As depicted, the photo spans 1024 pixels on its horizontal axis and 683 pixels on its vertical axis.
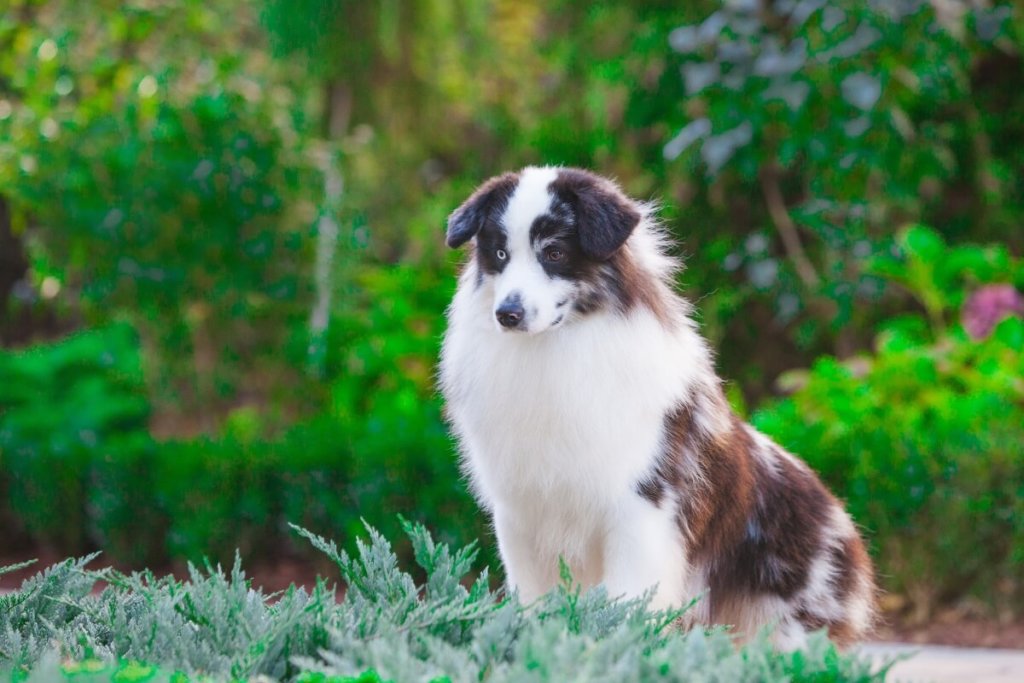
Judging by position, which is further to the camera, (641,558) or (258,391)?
(258,391)

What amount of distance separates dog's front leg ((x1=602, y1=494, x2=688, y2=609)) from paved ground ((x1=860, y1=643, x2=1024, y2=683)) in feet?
3.86

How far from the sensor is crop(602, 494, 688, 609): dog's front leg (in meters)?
3.57

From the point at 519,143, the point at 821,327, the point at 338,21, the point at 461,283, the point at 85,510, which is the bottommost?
the point at 85,510

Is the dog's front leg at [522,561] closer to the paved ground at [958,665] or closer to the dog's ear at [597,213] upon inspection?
the dog's ear at [597,213]

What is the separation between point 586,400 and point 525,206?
571mm

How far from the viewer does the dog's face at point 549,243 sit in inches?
135

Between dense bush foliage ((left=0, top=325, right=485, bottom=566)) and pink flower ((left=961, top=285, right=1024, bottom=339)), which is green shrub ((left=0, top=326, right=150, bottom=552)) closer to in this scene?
dense bush foliage ((left=0, top=325, right=485, bottom=566))

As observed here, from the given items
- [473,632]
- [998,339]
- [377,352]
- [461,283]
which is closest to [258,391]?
[377,352]

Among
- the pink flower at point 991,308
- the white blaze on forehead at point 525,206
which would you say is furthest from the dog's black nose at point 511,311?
the pink flower at point 991,308

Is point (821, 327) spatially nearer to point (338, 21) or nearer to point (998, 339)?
point (998, 339)

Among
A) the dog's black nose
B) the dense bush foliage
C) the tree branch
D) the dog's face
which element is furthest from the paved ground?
the tree branch

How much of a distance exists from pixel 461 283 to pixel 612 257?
555 mm

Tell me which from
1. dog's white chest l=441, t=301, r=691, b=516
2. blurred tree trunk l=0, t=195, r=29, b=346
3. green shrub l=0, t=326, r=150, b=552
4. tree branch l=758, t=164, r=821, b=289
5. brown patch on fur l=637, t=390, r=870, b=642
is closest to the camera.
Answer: dog's white chest l=441, t=301, r=691, b=516

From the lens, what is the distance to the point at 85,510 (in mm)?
7922
